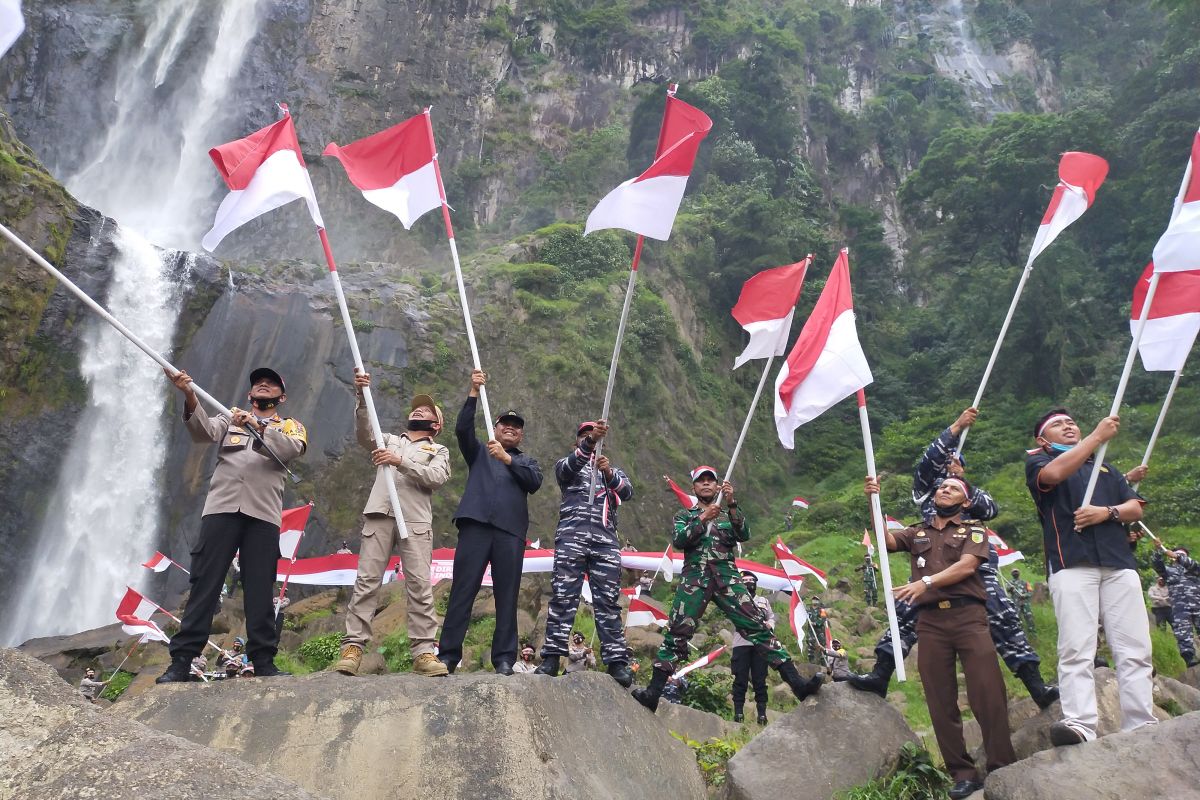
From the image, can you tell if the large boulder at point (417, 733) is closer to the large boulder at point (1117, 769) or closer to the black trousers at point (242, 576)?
the black trousers at point (242, 576)

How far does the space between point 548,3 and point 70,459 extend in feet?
109

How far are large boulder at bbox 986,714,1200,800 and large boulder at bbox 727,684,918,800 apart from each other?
30.4 inches

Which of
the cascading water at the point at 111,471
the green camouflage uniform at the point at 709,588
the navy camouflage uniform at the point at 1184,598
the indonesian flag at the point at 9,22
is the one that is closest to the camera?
the green camouflage uniform at the point at 709,588

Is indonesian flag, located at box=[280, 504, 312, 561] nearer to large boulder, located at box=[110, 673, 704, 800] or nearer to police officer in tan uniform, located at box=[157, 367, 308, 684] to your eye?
police officer in tan uniform, located at box=[157, 367, 308, 684]

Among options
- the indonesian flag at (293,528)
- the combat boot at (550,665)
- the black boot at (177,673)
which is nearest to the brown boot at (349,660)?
the black boot at (177,673)

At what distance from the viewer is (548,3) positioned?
4375cm

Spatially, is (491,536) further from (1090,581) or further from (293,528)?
(293,528)

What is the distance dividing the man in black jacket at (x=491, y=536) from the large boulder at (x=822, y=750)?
56.9 inches

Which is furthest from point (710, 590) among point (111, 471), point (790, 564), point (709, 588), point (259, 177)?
point (111, 471)

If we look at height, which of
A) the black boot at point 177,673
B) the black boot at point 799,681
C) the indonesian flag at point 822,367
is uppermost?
the indonesian flag at point 822,367

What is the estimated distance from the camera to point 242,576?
509cm

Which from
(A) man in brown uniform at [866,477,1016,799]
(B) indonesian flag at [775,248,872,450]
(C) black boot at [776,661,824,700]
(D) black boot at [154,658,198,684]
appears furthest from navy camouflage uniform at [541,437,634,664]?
(D) black boot at [154,658,198,684]

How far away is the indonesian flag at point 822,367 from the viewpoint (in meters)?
5.98

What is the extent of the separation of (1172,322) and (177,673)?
669 cm
